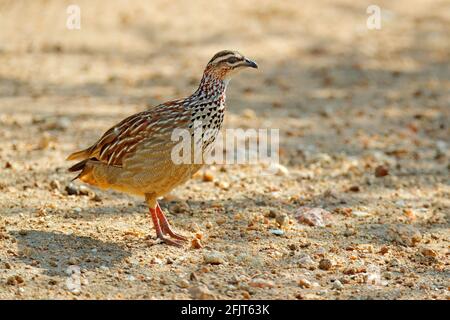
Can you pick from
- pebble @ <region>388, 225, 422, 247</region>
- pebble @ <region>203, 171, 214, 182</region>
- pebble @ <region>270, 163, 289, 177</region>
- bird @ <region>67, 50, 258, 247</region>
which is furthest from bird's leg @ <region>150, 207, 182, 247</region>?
pebble @ <region>270, 163, 289, 177</region>

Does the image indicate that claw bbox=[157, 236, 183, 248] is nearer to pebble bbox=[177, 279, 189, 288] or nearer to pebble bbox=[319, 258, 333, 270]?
pebble bbox=[177, 279, 189, 288]

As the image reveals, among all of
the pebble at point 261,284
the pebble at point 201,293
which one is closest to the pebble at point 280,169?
the pebble at point 261,284

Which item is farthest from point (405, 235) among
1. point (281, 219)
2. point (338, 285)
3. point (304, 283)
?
point (304, 283)

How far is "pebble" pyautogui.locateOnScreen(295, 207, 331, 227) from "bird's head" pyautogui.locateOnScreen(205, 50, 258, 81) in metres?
1.43

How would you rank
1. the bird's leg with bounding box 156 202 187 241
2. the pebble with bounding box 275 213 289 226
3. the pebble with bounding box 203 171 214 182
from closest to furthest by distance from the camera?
the bird's leg with bounding box 156 202 187 241 < the pebble with bounding box 275 213 289 226 < the pebble with bounding box 203 171 214 182

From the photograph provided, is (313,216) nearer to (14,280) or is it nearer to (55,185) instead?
(55,185)

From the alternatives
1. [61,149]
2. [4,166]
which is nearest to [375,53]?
[61,149]

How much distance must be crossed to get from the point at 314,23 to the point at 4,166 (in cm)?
768

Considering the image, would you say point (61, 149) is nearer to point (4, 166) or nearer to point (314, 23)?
point (4, 166)

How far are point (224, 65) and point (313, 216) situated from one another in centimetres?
159

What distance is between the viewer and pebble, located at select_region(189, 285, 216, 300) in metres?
5.72

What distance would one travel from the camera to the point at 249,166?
9.09 meters

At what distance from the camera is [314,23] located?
14.7 meters

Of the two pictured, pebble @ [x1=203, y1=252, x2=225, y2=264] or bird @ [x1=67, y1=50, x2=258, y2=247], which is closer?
pebble @ [x1=203, y1=252, x2=225, y2=264]
